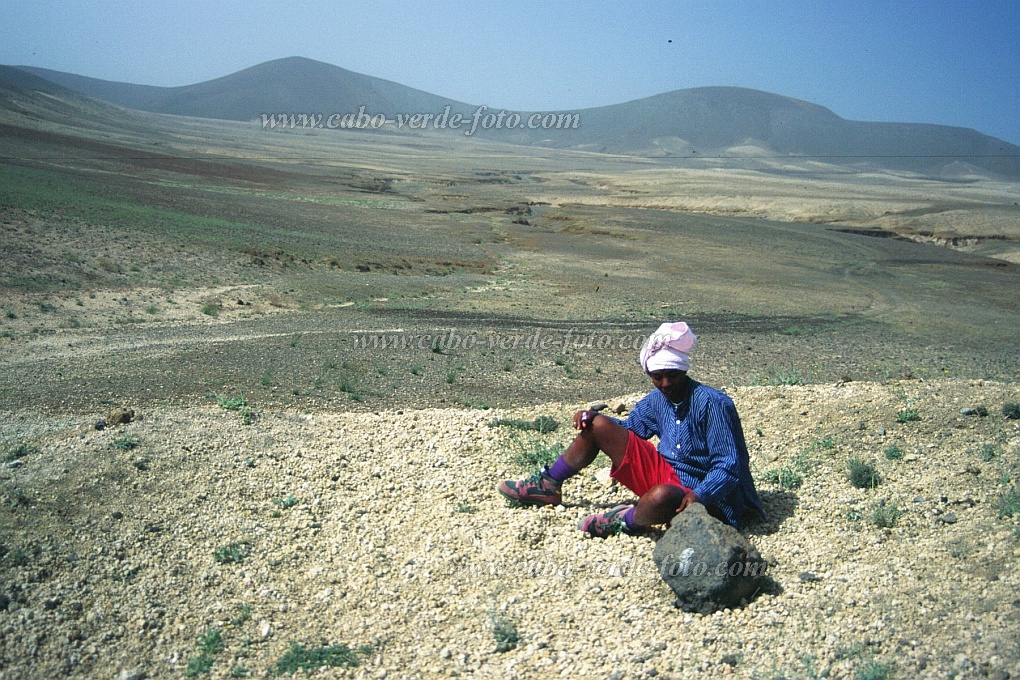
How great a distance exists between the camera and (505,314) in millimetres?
22062

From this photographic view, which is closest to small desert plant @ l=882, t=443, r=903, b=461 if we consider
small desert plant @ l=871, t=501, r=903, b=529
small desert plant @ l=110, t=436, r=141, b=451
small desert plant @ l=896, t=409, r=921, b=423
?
small desert plant @ l=896, t=409, r=921, b=423

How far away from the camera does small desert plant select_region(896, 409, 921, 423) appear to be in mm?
7258

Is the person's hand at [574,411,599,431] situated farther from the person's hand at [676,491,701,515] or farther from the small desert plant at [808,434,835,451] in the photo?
the small desert plant at [808,434,835,451]

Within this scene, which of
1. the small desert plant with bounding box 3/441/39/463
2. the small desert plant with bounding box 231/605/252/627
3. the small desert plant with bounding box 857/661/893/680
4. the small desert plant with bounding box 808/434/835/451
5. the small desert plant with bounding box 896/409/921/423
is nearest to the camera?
the small desert plant with bounding box 857/661/893/680

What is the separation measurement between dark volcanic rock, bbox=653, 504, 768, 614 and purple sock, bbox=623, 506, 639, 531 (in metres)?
0.67

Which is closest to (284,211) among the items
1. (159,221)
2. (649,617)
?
(159,221)

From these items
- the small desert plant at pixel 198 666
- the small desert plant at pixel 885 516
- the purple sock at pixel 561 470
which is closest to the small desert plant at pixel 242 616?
the small desert plant at pixel 198 666

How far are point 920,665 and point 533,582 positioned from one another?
7.69ft

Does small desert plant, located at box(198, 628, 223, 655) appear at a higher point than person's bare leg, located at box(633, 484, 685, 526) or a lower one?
lower

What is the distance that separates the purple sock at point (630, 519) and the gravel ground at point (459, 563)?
0.11m

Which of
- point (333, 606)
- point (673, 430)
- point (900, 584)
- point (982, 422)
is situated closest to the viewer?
point (900, 584)

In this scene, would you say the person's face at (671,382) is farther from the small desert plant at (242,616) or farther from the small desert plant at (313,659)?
the small desert plant at (242,616)

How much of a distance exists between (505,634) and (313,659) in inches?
43.0

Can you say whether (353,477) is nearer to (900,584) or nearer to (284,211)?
(900,584)
